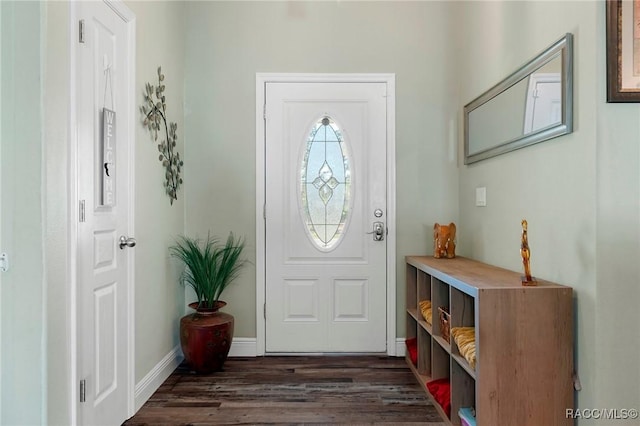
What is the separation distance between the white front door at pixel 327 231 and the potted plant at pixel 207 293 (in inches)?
12.5

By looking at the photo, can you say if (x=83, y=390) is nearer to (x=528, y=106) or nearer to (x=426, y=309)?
(x=426, y=309)

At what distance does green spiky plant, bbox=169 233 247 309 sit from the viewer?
2.91 metres

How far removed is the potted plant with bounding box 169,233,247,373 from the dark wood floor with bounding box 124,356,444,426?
0.17 m

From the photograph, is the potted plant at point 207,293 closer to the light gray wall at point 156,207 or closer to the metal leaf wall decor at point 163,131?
the light gray wall at point 156,207

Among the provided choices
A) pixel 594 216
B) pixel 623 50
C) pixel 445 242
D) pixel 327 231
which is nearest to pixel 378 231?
pixel 327 231

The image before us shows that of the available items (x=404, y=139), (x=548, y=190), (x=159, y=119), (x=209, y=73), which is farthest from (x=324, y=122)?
(x=548, y=190)

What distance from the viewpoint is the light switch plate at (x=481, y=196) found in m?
2.70

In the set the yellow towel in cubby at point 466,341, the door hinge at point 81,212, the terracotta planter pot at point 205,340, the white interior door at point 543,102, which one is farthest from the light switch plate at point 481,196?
the door hinge at point 81,212

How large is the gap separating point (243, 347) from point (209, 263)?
29.1 inches

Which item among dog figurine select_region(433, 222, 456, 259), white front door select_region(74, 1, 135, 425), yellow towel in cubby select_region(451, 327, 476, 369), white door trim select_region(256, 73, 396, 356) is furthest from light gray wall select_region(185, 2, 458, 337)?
yellow towel in cubby select_region(451, 327, 476, 369)

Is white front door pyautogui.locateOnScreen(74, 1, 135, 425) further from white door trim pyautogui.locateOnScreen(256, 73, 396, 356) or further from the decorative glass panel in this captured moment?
the decorative glass panel

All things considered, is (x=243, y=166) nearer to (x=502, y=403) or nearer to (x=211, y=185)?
(x=211, y=185)

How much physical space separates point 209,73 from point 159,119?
71cm

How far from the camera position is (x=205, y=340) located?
2.77 m
